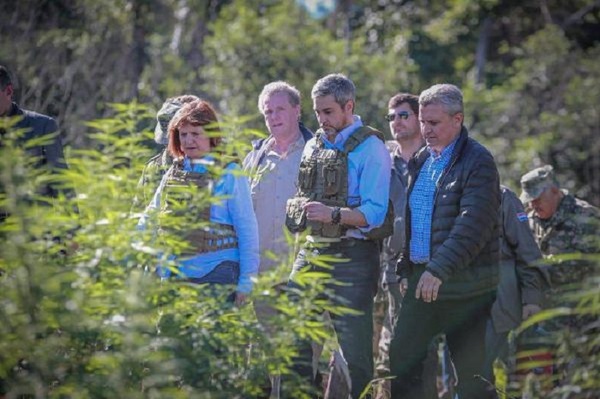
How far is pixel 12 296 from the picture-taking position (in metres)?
4.07

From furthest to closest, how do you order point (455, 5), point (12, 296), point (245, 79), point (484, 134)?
point (455, 5) → point (484, 134) → point (245, 79) → point (12, 296)

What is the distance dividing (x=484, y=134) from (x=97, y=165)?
17121 mm

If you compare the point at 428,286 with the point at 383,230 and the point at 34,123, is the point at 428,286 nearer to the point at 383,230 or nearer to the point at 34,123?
the point at 383,230

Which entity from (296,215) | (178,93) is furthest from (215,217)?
(178,93)

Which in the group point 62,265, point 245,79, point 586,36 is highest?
point 586,36

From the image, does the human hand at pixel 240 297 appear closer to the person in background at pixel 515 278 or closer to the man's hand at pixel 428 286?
the man's hand at pixel 428 286

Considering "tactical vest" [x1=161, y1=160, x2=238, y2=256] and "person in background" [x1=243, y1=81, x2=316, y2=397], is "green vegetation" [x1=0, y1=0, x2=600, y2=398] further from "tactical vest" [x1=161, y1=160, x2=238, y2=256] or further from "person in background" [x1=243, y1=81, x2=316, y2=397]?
"person in background" [x1=243, y1=81, x2=316, y2=397]

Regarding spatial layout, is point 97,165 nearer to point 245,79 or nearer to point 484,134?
point 245,79

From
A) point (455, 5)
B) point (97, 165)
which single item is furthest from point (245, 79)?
point (97, 165)

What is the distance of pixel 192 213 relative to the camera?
4.95m

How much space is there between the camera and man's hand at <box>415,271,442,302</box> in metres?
6.02

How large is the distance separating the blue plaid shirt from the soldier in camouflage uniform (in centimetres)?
260

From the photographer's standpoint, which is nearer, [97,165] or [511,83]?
[97,165]

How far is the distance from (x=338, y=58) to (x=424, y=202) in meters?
11.6
